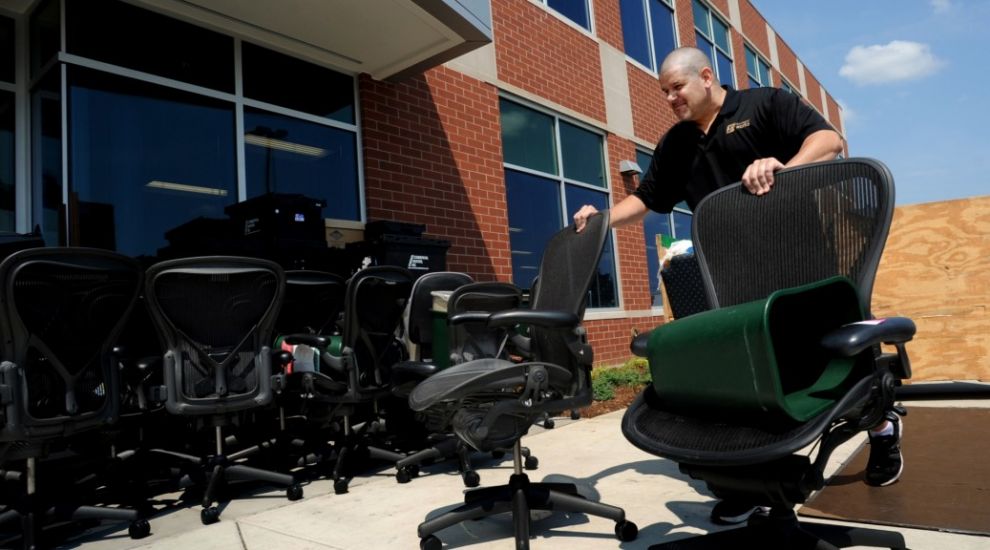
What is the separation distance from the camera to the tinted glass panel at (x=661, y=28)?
441 inches

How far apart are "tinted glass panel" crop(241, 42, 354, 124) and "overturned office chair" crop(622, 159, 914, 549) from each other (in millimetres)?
4620

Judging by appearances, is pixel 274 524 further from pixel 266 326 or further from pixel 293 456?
pixel 293 456

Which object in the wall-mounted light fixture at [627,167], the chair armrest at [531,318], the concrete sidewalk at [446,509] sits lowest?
the concrete sidewalk at [446,509]

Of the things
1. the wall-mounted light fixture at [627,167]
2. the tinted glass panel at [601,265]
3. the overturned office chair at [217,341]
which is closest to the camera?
the overturned office chair at [217,341]

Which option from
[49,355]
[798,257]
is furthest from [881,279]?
[49,355]

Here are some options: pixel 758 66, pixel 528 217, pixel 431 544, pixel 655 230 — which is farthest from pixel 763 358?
pixel 758 66

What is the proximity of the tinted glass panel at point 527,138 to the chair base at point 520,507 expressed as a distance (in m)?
5.71

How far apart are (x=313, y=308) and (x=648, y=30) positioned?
928 cm

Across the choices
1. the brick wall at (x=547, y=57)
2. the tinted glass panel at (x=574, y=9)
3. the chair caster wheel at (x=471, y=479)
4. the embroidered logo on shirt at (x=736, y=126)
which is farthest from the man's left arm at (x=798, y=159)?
the tinted glass panel at (x=574, y=9)

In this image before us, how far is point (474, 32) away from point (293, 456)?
3.73 metres

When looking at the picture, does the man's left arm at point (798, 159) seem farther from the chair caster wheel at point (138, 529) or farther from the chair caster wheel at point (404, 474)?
the chair caster wheel at point (138, 529)

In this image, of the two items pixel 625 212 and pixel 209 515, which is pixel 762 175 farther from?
pixel 209 515

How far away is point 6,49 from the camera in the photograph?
456cm

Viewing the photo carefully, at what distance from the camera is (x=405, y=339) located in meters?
3.90
